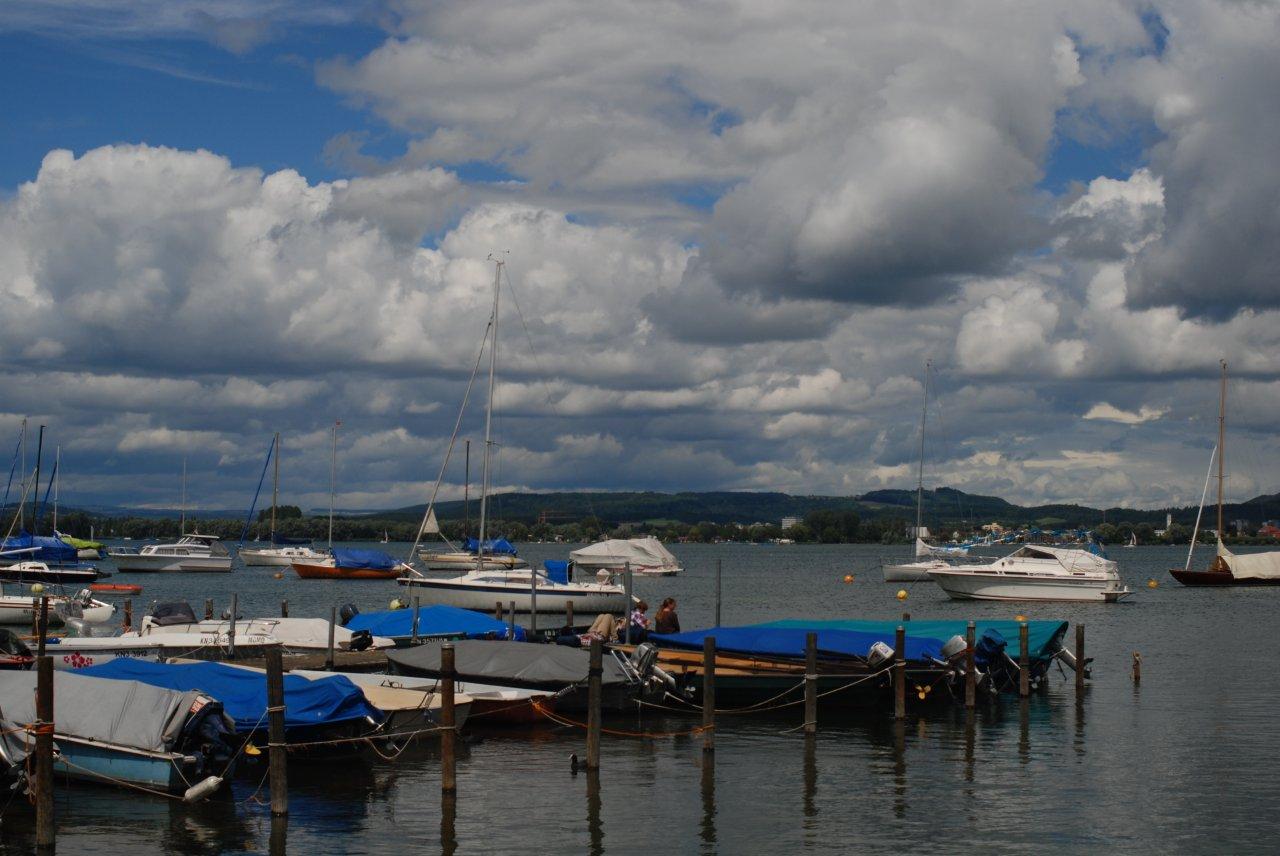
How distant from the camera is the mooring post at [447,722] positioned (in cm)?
2661

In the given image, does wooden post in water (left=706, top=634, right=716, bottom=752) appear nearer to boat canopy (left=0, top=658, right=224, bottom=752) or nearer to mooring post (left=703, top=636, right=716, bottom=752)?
mooring post (left=703, top=636, right=716, bottom=752)

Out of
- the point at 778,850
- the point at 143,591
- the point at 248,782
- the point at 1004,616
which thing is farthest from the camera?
the point at 143,591

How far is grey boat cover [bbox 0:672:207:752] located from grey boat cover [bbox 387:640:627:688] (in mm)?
10247

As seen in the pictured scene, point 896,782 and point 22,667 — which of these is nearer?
point 896,782

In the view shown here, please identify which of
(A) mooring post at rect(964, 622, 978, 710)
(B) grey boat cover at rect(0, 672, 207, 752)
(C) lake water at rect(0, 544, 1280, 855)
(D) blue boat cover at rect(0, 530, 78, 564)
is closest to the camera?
(C) lake water at rect(0, 544, 1280, 855)

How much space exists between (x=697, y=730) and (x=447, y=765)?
8.74 m

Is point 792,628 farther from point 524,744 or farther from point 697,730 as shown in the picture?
point 524,744

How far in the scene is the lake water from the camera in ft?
80.1

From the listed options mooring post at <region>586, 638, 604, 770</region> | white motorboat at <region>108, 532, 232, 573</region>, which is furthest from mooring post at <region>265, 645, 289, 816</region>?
white motorboat at <region>108, 532, 232, 573</region>

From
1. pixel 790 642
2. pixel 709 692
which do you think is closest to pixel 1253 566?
pixel 790 642

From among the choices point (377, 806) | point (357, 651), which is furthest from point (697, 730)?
point (357, 651)

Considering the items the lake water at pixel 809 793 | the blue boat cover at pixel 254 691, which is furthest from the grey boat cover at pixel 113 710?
the blue boat cover at pixel 254 691

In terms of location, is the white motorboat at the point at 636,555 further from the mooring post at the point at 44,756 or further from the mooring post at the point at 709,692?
the mooring post at the point at 44,756

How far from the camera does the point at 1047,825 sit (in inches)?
1012
